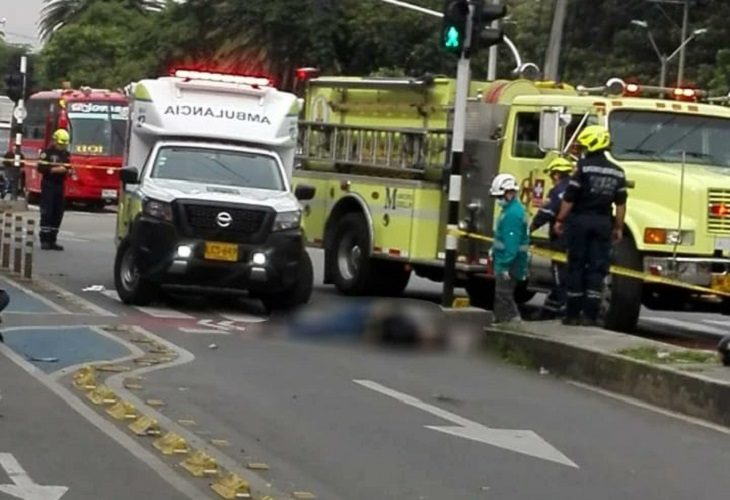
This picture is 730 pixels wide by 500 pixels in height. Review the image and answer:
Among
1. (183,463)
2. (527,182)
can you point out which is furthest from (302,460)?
(527,182)

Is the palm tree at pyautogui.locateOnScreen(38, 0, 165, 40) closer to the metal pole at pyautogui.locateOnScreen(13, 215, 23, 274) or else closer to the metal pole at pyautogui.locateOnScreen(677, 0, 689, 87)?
the metal pole at pyautogui.locateOnScreen(677, 0, 689, 87)

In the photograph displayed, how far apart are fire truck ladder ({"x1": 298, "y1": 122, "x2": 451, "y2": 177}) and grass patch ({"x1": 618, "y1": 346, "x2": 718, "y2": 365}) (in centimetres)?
662

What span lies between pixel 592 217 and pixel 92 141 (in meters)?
32.2

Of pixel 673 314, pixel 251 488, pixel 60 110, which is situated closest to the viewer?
pixel 251 488

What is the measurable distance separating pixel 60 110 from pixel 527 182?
30.3 m

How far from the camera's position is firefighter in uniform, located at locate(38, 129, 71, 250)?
28.1 meters

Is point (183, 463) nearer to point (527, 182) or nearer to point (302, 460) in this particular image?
point (302, 460)

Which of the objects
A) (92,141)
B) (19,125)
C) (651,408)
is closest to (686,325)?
(651,408)

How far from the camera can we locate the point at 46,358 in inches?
591

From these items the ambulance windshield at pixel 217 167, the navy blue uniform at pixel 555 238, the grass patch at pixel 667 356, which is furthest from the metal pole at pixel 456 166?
the grass patch at pixel 667 356

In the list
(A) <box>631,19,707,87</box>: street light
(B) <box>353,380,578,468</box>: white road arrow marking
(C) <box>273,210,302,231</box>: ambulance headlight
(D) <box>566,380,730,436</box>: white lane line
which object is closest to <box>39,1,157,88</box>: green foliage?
(A) <box>631,19,707,87</box>: street light

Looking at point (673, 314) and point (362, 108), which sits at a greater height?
point (362, 108)

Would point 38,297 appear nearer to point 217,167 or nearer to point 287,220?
point 217,167

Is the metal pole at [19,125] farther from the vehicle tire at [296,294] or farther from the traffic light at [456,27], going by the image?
the traffic light at [456,27]
